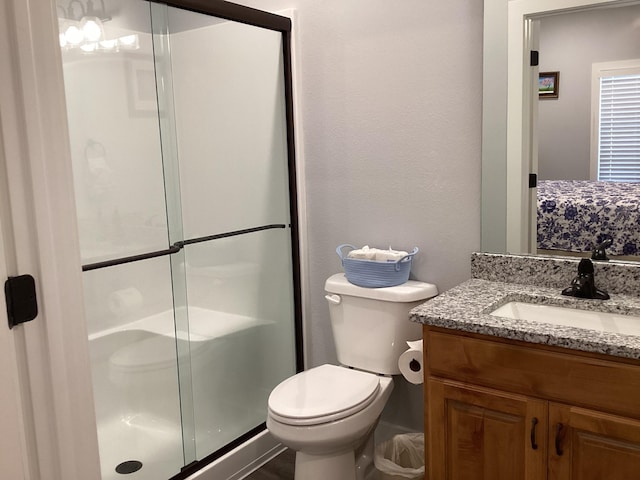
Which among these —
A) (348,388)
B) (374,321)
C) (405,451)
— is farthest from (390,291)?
(405,451)

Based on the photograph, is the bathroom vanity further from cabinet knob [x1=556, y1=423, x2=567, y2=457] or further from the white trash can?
the white trash can

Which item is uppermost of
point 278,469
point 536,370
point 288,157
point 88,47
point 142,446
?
point 88,47

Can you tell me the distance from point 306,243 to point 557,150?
1.19m

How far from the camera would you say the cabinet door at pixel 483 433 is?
173 cm

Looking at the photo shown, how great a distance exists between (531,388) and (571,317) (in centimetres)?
33

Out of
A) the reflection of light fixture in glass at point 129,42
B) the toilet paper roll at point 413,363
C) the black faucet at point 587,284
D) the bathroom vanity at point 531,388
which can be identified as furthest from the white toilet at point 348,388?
the reflection of light fixture in glass at point 129,42

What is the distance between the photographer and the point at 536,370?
1684mm

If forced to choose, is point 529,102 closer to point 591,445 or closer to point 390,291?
point 390,291

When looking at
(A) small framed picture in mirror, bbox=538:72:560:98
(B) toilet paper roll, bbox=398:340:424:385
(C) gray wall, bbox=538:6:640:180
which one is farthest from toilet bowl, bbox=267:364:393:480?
(A) small framed picture in mirror, bbox=538:72:560:98

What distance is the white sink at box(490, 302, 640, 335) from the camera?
180 cm

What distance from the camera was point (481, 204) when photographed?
2303 mm

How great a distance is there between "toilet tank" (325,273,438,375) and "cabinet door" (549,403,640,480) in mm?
753

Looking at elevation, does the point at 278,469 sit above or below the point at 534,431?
below

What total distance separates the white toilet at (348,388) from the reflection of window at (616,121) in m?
0.78
